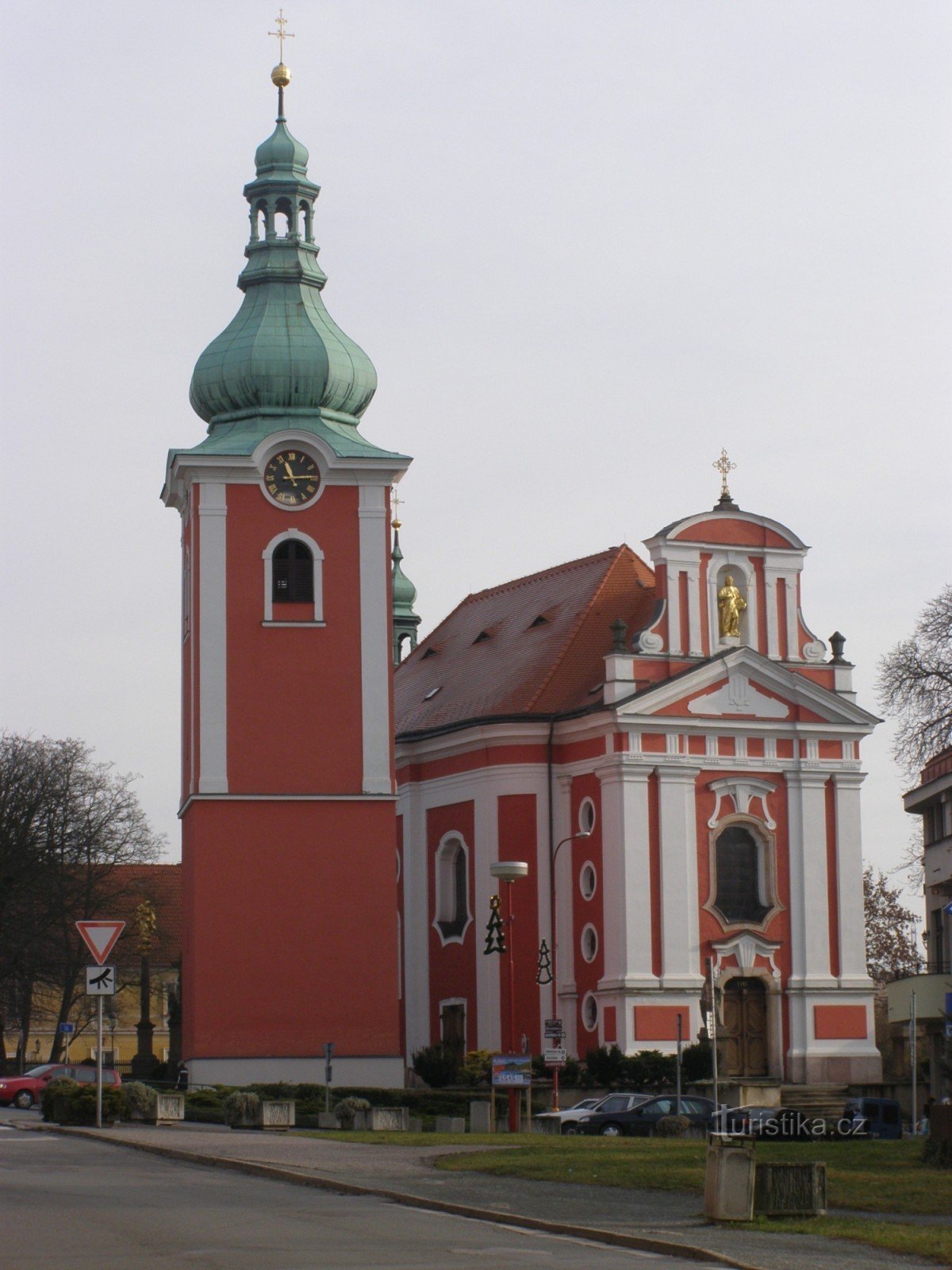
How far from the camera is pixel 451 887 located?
56469 mm

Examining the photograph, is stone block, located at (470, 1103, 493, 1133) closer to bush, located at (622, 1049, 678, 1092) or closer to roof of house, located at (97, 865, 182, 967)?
bush, located at (622, 1049, 678, 1092)

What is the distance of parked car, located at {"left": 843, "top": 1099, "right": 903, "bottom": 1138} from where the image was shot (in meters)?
40.8

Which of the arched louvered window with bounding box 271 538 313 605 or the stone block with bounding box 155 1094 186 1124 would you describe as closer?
the stone block with bounding box 155 1094 186 1124

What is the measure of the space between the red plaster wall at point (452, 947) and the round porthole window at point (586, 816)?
3306 millimetres

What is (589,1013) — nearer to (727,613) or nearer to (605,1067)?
(605,1067)

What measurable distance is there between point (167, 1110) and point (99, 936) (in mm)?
5182

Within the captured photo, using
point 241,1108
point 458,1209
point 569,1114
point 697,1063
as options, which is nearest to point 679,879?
point 697,1063

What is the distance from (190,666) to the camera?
53.4 meters

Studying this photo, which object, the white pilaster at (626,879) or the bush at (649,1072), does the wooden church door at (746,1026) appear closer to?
the white pilaster at (626,879)

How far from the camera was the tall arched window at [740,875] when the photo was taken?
52.5 meters

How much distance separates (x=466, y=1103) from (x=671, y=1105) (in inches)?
232

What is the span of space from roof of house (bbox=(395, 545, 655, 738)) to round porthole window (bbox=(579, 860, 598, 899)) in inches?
150

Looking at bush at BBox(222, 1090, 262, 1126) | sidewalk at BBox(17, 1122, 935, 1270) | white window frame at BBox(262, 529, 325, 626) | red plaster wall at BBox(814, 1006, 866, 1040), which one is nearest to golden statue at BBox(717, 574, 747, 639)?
red plaster wall at BBox(814, 1006, 866, 1040)

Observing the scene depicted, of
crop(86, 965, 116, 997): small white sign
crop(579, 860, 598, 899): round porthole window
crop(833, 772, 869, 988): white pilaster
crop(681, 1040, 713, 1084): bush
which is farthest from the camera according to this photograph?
crop(833, 772, 869, 988): white pilaster
